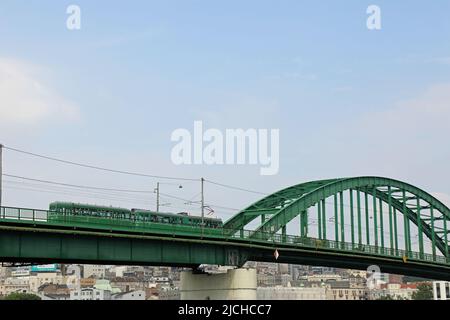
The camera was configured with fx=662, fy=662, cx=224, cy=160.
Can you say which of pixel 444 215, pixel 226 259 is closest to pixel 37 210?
pixel 226 259

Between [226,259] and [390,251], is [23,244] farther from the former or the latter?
[390,251]

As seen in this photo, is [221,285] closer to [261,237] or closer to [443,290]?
[261,237]

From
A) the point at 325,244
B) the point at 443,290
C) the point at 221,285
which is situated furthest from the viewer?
the point at 443,290

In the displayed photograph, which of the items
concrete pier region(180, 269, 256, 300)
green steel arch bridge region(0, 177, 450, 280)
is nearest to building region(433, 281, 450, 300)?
green steel arch bridge region(0, 177, 450, 280)

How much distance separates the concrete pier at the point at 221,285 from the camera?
236 ft

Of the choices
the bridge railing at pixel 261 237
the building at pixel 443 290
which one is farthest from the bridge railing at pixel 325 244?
the building at pixel 443 290

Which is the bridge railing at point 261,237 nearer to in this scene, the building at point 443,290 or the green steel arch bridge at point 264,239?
the green steel arch bridge at point 264,239

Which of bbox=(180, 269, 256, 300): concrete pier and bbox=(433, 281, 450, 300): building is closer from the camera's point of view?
bbox=(180, 269, 256, 300): concrete pier

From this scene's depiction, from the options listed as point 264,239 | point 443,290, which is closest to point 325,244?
point 264,239

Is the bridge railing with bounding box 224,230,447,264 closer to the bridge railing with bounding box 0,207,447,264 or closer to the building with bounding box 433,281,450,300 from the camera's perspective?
the bridge railing with bounding box 0,207,447,264

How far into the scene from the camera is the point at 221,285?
7281 centimetres

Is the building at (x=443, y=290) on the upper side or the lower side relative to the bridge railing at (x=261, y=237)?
lower

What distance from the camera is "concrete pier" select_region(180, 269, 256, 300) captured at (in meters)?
71.8

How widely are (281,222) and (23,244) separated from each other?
128ft
